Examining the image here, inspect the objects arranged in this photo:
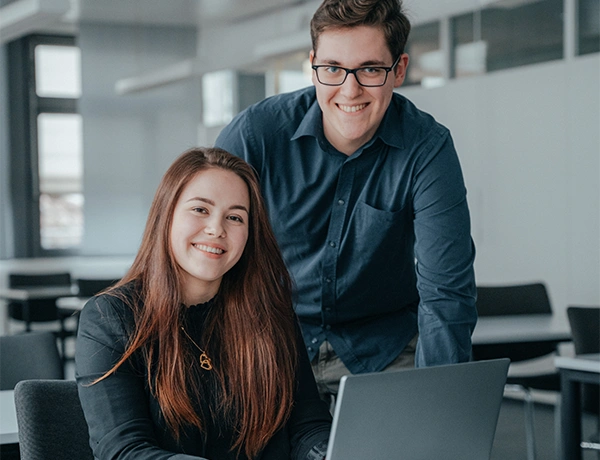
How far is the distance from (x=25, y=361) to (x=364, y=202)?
110 cm

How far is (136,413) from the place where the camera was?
143 centimetres

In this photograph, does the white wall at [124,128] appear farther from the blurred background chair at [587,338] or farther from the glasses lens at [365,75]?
the glasses lens at [365,75]

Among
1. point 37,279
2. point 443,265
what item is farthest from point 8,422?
point 37,279

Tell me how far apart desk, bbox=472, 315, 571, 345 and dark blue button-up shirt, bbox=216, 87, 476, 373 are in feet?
3.92

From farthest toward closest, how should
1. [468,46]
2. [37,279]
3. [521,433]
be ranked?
[37,279], [468,46], [521,433]

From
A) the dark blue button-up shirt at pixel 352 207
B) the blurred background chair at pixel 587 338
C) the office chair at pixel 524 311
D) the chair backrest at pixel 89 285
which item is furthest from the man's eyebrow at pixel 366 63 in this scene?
the chair backrest at pixel 89 285

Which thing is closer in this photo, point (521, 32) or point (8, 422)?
point (8, 422)

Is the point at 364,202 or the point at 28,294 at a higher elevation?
the point at 364,202

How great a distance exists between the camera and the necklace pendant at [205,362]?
157 centimetres

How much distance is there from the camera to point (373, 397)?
3.68 ft

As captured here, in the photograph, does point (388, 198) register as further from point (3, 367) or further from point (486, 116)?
point (486, 116)

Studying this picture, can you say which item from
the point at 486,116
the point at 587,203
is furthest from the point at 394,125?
the point at 486,116

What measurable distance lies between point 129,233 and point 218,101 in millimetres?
1336

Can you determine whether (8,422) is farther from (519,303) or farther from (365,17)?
(519,303)
